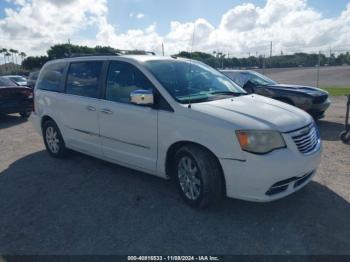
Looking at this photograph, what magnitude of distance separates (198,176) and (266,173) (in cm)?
78

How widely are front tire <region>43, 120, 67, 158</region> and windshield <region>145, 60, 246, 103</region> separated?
2557 mm

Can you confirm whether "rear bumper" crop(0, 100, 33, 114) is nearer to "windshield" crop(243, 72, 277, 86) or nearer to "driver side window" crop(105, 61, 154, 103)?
"driver side window" crop(105, 61, 154, 103)

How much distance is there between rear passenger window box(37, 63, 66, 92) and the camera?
5.72 metres

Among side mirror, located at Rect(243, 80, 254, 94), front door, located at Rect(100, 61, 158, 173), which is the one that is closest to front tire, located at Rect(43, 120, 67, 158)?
front door, located at Rect(100, 61, 158, 173)

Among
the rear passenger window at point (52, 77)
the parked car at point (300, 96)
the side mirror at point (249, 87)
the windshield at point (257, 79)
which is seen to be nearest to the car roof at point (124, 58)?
the rear passenger window at point (52, 77)

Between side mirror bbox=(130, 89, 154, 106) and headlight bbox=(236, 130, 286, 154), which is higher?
side mirror bbox=(130, 89, 154, 106)

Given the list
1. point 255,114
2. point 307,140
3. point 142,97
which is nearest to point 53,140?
point 142,97

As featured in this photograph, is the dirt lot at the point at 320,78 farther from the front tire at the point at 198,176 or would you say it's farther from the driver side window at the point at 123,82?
the front tire at the point at 198,176

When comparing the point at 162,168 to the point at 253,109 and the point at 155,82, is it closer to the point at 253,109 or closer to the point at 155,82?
the point at 155,82

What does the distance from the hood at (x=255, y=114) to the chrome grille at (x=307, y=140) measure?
0.09m

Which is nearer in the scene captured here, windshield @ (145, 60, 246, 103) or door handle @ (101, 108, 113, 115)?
windshield @ (145, 60, 246, 103)

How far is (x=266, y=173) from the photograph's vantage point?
10.6 ft

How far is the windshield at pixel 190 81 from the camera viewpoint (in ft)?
13.2

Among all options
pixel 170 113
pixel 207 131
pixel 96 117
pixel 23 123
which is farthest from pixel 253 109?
pixel 23 123
